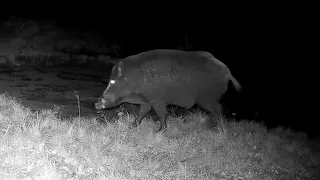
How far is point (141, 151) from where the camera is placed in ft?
18.5

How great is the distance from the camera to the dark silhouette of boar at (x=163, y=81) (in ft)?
21.2

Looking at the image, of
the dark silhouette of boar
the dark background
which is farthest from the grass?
the dark background

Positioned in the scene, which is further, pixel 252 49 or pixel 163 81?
pixel 252 49

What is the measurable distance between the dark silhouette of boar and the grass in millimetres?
478

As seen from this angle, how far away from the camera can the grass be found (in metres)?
4.56

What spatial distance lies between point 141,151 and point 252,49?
606 inches

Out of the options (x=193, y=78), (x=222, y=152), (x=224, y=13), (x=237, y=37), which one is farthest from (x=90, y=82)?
(x=224, y=13)

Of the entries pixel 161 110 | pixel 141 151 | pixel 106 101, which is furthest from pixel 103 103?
pixel 141 151

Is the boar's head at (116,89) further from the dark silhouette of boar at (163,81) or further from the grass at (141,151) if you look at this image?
the grass at (141,151)

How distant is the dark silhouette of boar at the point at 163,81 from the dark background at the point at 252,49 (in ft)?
9.97

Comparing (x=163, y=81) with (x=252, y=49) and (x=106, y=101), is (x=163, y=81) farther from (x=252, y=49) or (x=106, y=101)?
(x=252, y=49)

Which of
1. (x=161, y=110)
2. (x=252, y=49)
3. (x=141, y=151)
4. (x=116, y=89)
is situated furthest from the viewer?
(x=252, y=49)

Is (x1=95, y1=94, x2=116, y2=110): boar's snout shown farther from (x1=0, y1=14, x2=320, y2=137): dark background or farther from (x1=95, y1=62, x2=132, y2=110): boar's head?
(x1=0, y1=14, x2=320, y2=137): dark background

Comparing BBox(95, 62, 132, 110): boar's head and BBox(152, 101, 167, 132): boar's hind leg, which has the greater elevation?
BBox(95, 62, 132, 110): boar's head
